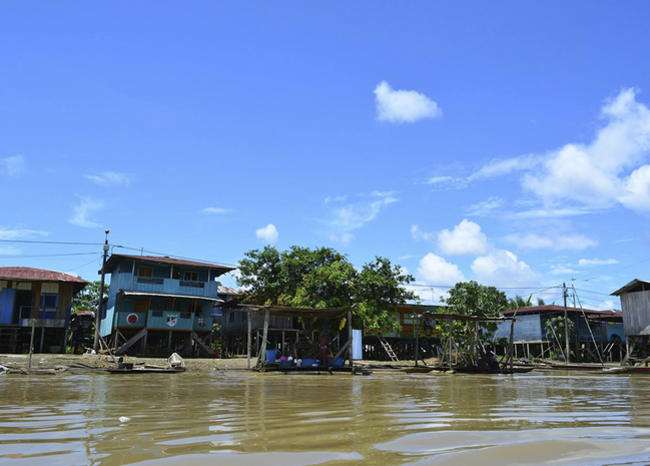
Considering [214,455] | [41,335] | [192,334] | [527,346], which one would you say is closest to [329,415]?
[214,455]

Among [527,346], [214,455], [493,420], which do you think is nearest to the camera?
[214,455]

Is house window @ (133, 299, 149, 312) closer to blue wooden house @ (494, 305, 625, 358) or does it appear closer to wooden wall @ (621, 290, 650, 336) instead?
blue wooden house @ (494, 305, 625, 358)

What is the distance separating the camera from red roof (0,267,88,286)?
35463mm

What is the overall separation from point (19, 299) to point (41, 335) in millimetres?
2726

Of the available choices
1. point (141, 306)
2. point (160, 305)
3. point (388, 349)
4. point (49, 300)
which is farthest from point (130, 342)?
point (388, 349)

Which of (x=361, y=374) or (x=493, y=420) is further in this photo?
(x=361, y=374)

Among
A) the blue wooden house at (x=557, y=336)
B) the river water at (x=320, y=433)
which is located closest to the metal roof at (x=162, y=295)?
the river water at (x=320, y=433)

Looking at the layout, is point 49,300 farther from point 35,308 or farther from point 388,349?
point 388,349

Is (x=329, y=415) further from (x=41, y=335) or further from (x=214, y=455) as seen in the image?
(x=41, y=335)

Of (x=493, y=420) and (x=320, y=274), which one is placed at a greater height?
(x=320, y=274)

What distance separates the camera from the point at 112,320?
1438 inches

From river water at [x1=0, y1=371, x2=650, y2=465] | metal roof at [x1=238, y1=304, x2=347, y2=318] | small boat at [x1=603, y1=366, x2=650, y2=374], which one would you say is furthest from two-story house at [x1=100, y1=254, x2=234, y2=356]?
river water at [x1=0, y1=371, x2=650, y2=465]

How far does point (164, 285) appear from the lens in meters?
36.9

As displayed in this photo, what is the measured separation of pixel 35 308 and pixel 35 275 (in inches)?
93.1
